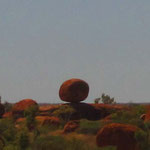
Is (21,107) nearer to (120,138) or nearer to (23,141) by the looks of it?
(23,141)

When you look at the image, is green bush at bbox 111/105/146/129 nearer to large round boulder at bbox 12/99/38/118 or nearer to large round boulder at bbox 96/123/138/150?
large round boulder at bbox 96/123/138/150

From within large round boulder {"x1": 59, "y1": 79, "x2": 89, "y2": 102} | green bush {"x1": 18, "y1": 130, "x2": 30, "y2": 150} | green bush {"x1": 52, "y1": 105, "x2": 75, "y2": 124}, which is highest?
large round boulder {"x1": 59, "y1": 79, "x2": 89, "y2": 102}

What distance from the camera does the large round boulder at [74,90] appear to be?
44.5m

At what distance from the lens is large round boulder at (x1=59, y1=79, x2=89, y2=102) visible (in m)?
44.5

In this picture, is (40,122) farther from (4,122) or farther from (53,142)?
(53,142)

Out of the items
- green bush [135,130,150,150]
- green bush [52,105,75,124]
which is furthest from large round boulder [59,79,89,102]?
green bush [135,130,150,150]

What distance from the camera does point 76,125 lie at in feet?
107

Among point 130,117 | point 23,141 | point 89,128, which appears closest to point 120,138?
point 23,141

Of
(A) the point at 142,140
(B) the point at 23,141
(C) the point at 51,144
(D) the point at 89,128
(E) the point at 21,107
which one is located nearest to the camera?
(C) the point at 51,144

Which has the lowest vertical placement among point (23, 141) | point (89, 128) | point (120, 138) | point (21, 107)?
point (21, 107)

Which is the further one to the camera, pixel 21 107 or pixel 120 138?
pixel 21 107

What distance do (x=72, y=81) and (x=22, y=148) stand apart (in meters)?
23.0

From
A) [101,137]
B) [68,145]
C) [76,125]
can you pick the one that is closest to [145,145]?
[101,137]

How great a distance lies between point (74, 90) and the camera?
146 feet
